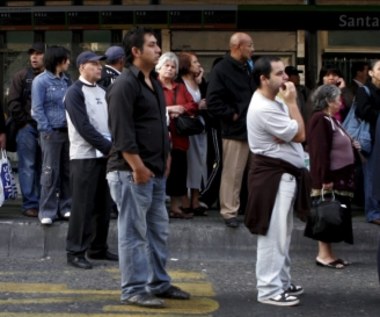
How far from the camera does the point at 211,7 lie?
41.9 feet

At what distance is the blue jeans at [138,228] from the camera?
23.4 ft

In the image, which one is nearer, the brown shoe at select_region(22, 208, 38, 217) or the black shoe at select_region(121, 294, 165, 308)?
the black shoe at select_region(121, 294, 165, 308)

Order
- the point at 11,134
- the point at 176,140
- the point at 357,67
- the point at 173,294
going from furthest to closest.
→ the point at 357,67
the point at 11,134
the point at 176,140
the point at 173,294

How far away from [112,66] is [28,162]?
62.8 inches

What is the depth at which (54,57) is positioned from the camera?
9.67 m

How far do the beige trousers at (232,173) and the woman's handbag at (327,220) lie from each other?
46.0 inches

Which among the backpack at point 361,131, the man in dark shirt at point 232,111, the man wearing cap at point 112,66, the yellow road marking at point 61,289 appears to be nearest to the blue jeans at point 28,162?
the man wearing cap at point 112,66

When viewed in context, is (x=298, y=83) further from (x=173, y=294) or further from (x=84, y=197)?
(x=173, y=294)

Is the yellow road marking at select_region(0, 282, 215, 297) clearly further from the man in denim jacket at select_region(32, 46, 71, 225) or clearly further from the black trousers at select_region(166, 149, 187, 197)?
the black trousers at select_region(166, 149, 187, 197)

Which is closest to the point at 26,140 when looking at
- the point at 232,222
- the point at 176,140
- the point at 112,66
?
the point at 112,66

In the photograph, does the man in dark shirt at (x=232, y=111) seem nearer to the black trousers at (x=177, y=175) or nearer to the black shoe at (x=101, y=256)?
the black trousers at (x=177, y=175)

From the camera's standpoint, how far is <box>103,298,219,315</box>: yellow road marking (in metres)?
7.23

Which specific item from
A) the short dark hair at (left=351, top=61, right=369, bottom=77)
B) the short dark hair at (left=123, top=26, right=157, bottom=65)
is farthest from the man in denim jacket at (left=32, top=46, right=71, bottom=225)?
the short dark hair at (left=351, top=61, right=369, bottom=77)

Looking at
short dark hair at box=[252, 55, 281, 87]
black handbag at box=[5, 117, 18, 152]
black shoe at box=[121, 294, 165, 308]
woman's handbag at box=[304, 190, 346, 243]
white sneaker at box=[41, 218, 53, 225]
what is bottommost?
black shoe at box=[121, 294, 165, 308]
